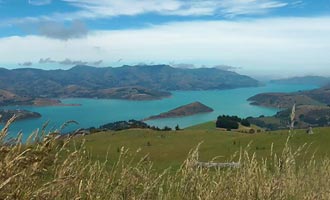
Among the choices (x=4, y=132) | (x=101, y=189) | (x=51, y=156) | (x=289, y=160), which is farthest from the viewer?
(x=289, y=160)

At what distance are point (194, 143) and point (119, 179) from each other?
132 ft

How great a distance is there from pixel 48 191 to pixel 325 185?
181 inches

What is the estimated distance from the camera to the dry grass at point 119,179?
3559 millimetres

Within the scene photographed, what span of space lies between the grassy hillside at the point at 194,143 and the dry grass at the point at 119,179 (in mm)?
17519

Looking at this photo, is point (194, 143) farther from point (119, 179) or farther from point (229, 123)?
point (229, 123)

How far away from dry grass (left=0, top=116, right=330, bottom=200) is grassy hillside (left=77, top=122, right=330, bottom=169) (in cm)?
1752

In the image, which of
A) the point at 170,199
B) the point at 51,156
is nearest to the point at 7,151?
the point at 51,156

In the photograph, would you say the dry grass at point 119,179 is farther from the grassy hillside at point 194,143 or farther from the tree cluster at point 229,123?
the tree cluster at point 229,123

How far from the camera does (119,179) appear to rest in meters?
4.89

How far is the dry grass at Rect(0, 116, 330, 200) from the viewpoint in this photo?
3.56 meters

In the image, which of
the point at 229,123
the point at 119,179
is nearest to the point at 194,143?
the point at 119,179

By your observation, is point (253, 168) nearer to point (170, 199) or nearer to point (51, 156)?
point (170, 199)

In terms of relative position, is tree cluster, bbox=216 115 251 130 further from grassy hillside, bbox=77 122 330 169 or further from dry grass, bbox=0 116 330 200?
dry grass, bbox=0 116 330 200

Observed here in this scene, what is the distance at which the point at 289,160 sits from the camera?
525cm
